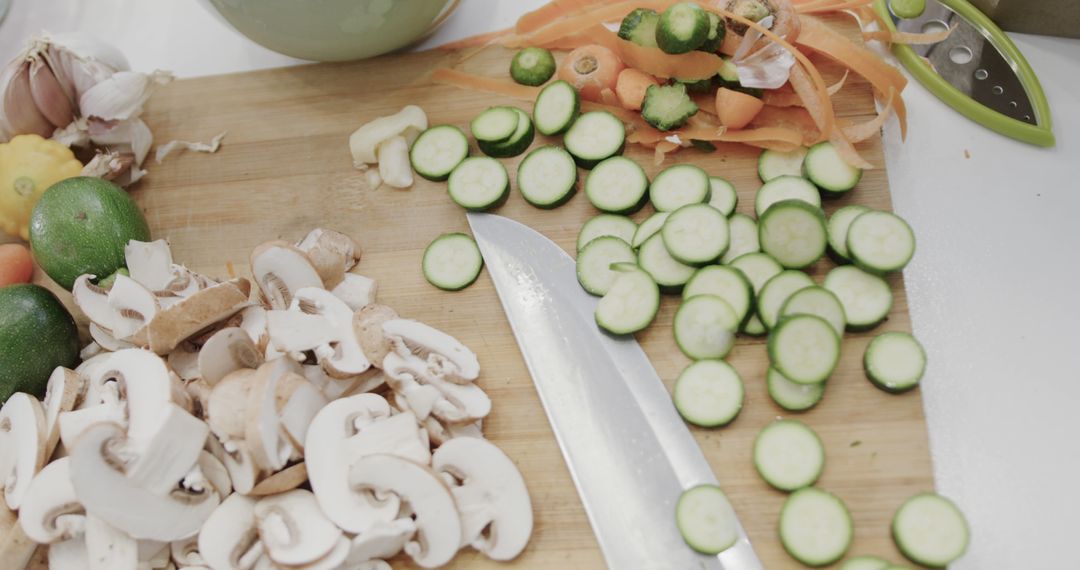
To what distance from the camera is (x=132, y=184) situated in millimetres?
2742

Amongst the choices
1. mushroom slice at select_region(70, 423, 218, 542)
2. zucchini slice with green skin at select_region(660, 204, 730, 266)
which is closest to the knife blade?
zucchini slice with green skin at select_region(660, 204, 730, 266)

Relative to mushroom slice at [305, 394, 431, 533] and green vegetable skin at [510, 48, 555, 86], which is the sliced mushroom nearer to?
mushroom slice at [305, 394, 431, 533]

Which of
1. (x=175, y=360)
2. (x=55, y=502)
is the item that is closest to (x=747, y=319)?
(x=175, y=360)

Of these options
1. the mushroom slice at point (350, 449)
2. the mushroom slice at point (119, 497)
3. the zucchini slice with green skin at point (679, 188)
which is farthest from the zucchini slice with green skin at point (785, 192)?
the mushroom slice at point (119, 497)

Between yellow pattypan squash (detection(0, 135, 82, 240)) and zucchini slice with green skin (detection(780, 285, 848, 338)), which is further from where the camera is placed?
yellow pattypan squash (detection(0, 135, 82, 240))

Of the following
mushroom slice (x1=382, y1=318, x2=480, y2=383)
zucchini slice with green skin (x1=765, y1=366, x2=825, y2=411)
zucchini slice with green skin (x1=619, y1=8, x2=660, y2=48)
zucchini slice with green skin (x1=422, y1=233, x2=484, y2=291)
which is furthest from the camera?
zucchini slice with green skin (x1=619, y1=8, x2=660, y2=48)

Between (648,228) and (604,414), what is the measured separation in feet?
1.69

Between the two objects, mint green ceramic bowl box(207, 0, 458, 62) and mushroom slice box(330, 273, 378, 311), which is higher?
mint green ceramic bowl box(207, 0, 458, 62)

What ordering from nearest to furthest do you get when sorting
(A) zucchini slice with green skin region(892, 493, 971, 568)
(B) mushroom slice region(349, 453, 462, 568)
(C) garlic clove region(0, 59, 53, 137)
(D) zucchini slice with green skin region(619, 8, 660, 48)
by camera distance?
(A) zucchini slice with green skin region(892, 493, 971, 568), (B) mushroom slice region(349, 453, 462, 568), (D) zucchini slice with green skin region(619, 8, 660, 48), (C) garlic clove region(0, 59, 53, 137)

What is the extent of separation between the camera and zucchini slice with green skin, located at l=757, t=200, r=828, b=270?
83.7 inches

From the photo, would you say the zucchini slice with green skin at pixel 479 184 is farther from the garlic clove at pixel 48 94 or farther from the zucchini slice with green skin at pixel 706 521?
the garlic clove at pixel 48 94

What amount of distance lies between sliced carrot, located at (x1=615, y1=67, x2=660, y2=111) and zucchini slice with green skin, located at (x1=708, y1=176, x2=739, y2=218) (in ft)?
1.12

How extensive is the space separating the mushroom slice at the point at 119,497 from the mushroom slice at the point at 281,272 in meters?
0.53

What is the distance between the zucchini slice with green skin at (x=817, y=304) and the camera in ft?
6.64
